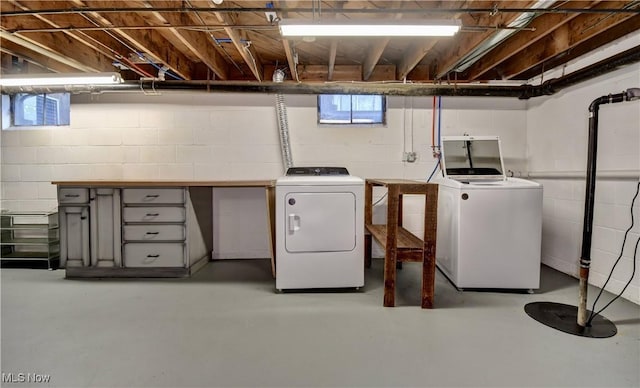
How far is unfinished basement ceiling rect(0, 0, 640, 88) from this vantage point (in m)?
2.12

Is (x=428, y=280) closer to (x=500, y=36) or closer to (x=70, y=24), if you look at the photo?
(x=500, y=36)

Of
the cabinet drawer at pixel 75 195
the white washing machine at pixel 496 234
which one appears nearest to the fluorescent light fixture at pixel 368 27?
the white washing machine at pixel 496 234

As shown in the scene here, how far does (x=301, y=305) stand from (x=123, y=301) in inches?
57.0

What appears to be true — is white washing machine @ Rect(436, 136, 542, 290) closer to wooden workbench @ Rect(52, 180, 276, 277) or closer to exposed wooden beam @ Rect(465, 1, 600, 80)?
exposed wooden beam @ Rect(465, 1, 600, 80)

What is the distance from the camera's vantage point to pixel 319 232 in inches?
98.3

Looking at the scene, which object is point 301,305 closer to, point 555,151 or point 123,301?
point 123,301

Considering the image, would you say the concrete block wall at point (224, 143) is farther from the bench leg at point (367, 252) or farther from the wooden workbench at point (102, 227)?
the wooden workbench at point (102, 227)

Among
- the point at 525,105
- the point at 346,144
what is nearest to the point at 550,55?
the point at 525,105

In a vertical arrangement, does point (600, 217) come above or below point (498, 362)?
above

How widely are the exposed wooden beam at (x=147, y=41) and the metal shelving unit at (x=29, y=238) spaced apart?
7.01 feet

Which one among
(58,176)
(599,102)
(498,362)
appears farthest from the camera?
(58,176)

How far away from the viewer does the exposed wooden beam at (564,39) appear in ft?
7.44

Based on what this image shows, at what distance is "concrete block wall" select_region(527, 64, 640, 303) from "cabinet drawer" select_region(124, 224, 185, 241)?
12.1 ft

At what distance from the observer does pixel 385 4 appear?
2.23 meters
